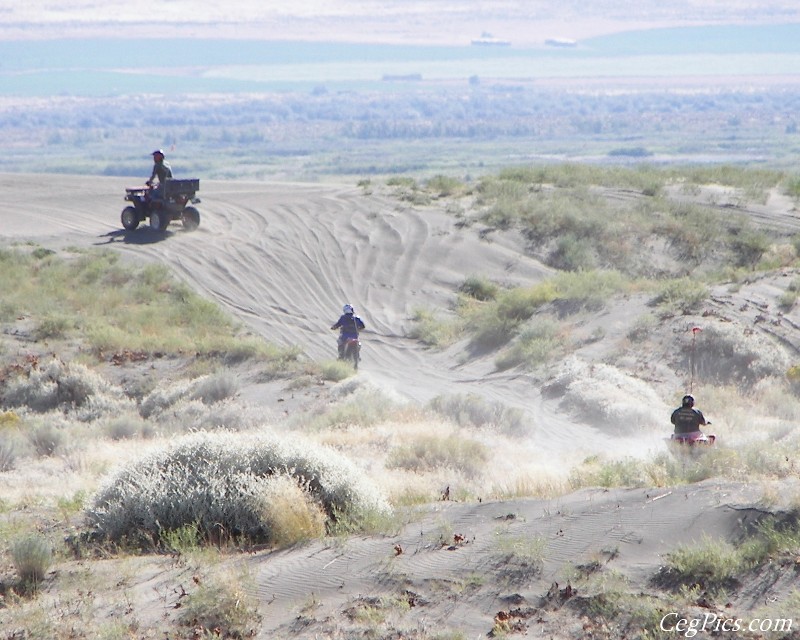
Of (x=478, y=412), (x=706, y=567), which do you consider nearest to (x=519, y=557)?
(x=706, y=567)

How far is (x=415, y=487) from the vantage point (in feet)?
35.3

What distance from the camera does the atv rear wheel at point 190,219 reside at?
27.8 m

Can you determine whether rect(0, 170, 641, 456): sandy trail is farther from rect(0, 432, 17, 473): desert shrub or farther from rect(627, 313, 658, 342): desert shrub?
rect(0, 432, 17, 473): desert shrub

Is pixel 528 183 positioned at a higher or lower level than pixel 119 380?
higher

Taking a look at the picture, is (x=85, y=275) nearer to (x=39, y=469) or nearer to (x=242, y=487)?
(x=39, y=469)

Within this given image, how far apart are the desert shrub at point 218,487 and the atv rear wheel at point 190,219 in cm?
1863

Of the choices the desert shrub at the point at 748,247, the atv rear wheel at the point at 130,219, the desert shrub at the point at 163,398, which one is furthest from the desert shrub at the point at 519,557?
the atv rear wheel at the point at 130,219

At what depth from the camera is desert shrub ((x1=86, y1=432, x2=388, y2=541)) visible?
9039 millimetres

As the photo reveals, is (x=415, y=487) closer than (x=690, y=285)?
Yes

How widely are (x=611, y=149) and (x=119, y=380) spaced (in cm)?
8224

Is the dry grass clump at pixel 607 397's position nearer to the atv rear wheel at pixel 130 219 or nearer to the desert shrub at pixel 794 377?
the desert shrub at pixel 794 377

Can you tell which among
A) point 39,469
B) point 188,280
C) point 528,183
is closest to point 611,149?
point 528,183

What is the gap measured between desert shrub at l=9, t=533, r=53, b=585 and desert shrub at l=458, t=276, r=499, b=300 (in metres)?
16.9

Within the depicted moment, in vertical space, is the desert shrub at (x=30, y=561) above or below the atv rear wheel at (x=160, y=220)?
below
